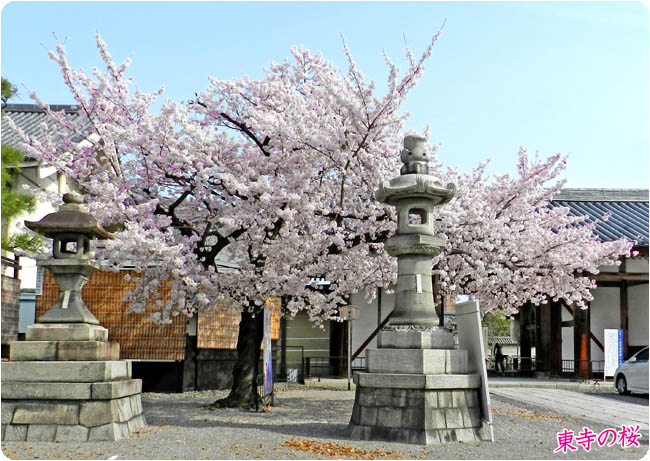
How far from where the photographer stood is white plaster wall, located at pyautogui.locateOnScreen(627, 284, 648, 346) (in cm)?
2294

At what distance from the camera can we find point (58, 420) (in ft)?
31.8

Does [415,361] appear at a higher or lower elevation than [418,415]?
higher

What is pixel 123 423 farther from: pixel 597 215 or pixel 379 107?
pixel 597 215

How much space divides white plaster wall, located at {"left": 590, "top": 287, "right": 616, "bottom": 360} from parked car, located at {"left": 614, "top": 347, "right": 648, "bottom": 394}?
405 cm

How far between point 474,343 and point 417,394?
1510 millimetres

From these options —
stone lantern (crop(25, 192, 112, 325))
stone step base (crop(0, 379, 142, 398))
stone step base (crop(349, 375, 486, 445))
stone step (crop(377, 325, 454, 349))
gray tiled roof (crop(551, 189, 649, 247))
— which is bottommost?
stone step base (crop(349, 375, 486, 445))

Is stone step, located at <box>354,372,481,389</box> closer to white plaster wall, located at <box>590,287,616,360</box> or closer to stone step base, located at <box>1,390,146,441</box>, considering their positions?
stone step base, located at <box>1,390,146,441</box>

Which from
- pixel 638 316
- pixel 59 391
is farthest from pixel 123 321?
pixel 638 316

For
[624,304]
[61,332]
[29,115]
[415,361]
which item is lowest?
[415,361]

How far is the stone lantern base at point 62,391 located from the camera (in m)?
9.67

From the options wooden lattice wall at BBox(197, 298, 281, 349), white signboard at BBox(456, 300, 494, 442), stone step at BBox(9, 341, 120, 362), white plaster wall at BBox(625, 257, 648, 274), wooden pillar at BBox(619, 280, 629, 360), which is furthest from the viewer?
white plaster wall at BBox(625, 257, 648, 274)

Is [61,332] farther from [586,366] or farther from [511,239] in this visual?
[586,366]

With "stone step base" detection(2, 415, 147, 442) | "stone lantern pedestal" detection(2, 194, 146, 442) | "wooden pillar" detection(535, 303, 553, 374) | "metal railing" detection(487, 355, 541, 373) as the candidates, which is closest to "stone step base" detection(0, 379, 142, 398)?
"stone lantern pedestal" detection(2, 194, 146, 442)

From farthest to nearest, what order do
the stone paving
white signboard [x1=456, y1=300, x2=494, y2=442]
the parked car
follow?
the parked car, the stone paving, white signboard [x1=456, y1=300, x2=494, y2=442]
